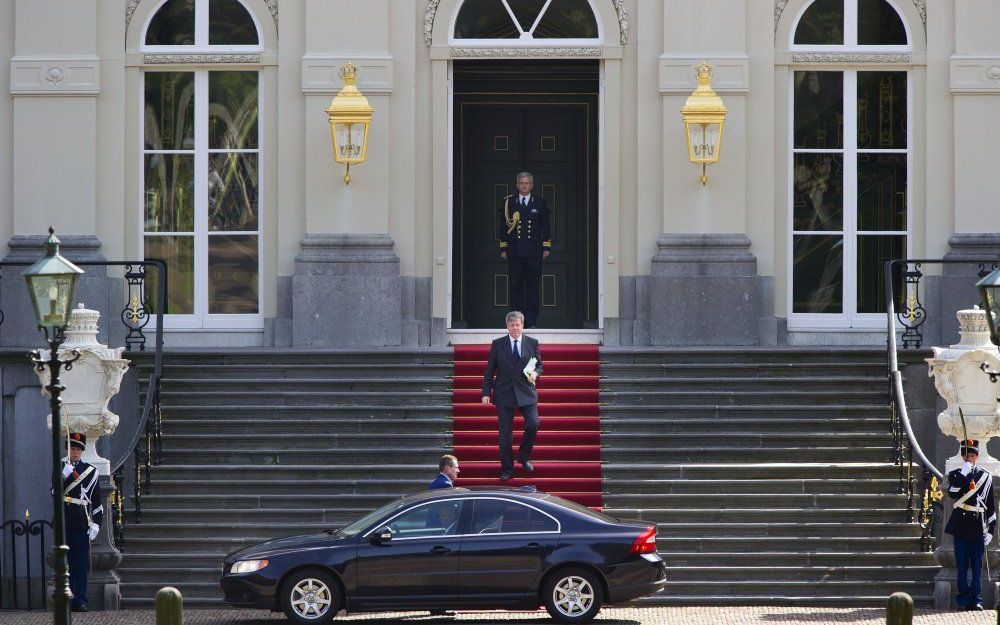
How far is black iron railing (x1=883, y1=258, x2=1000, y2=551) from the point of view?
18.8 meters

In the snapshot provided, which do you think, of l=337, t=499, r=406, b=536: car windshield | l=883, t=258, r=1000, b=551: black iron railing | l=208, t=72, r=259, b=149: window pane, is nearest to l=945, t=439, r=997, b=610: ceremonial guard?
l=883, t=258, r=1000, b=551: black iron railing

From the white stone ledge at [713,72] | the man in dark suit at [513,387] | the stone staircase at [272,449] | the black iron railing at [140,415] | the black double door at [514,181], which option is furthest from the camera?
the black double door at [514,181]

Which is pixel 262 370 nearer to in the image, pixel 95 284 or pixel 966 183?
pixel 95 284

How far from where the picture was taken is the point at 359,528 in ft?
55.0

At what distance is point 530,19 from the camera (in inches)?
952

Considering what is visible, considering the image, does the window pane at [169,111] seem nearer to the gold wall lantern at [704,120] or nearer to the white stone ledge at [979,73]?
the gold wall lantern at [704,120]

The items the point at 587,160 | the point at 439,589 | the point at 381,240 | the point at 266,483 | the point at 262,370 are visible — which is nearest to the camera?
the point at 439,589

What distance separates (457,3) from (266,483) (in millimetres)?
7371

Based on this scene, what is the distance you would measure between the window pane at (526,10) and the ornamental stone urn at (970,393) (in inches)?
313

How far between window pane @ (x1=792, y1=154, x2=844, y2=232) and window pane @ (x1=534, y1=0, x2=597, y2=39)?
3159mm

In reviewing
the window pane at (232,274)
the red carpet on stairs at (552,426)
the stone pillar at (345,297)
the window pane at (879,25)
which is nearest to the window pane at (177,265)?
the window pane at (232,274)

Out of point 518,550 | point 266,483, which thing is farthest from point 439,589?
point 266,483

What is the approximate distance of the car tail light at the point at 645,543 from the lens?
16.5 m

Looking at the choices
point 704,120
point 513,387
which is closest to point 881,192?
point 704,120
